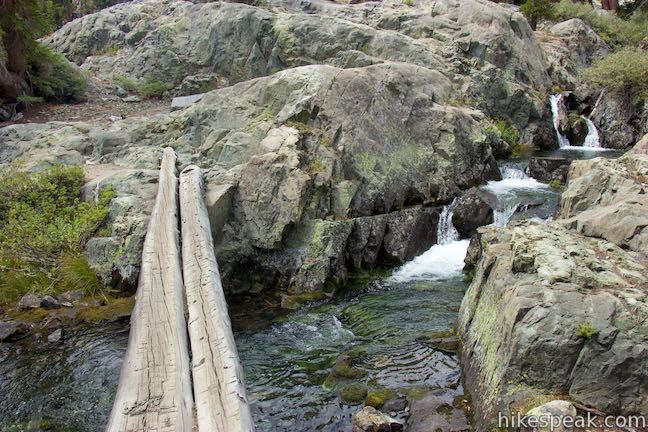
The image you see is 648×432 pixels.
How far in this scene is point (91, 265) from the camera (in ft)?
31.8

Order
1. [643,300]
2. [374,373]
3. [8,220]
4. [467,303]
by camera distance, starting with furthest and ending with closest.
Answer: [8,220] < [467,303] < [374,373] < [643,300]

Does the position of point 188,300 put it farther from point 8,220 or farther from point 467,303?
point 8,220

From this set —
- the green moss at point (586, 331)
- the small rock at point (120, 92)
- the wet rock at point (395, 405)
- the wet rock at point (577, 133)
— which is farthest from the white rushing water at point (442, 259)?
the small rock at point (120, 92)

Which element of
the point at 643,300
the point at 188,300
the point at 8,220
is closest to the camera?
the point at 643,300

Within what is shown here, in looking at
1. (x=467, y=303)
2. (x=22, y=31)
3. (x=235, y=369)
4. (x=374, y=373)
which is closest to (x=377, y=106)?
(x=467, y=303)

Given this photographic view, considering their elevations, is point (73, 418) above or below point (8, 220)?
below

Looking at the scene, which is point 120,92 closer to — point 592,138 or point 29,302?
point 29,302

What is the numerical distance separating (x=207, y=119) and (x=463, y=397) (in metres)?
10.3

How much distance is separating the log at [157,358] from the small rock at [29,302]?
3344 millimetres

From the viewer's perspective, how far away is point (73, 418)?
652 centimetres

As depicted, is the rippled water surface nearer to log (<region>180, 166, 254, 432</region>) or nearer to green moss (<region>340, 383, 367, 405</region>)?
log (<region>180, 166, 254, 432</region>)

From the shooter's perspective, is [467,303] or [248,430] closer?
[248,430]

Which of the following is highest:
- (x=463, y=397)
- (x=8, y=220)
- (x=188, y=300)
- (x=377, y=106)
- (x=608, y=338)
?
(x=377, y=106)

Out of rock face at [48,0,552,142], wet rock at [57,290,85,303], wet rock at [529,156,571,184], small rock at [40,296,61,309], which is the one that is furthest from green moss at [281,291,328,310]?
rock face at [48,0,552,142]
